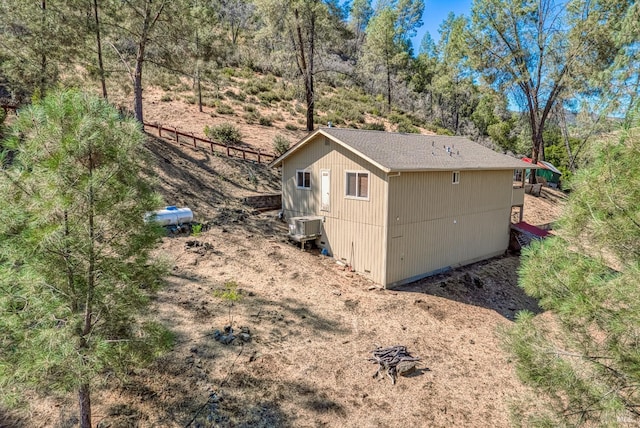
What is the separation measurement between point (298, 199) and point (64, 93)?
10761mm

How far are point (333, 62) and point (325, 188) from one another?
106ft

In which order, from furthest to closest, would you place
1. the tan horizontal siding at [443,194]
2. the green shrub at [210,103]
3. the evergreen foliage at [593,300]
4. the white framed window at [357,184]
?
1. the green shrub at [210,103]
2. the white framed window at [357,184]
3. the tan horizontal siding at [443,194]
4. the evergreen foliage at [593,300]

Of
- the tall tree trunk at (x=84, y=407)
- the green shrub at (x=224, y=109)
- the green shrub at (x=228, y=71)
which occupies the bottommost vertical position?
the tall tree trunk at (x=84, y=407)

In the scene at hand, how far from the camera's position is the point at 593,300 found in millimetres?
3654

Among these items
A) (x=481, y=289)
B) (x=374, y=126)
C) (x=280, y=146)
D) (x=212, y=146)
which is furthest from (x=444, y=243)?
(x=374, y=126)

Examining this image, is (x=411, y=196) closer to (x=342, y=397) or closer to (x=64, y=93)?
(x=342, y=397)

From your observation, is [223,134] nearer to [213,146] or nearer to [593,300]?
[213,146]

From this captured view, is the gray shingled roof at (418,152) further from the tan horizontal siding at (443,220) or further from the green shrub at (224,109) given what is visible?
the green shrub at (224,109)

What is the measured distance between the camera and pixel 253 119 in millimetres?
26797

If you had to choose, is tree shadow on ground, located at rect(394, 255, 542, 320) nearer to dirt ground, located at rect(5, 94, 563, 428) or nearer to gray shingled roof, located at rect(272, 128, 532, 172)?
dirt ground, located at rect(5, 94, 563, 428)

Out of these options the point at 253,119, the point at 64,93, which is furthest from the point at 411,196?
the point at 253,119

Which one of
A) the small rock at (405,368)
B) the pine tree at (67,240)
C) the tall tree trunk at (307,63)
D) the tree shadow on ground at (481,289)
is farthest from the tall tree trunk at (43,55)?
the small rock at (405,368)

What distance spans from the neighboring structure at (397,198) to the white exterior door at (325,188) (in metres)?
0.04

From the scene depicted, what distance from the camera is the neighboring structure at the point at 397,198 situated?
11.7 meters
